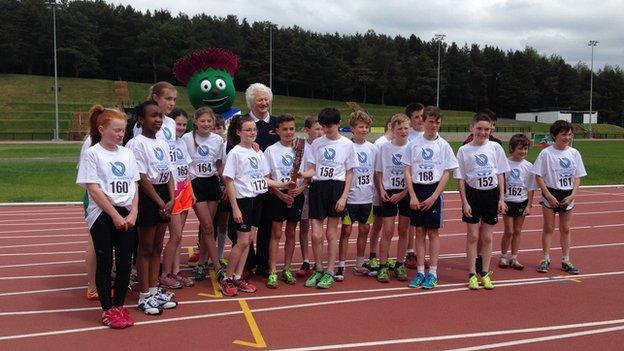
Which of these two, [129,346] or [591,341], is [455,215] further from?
[129,346]

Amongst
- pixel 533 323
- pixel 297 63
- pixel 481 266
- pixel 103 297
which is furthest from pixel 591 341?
pixel 297 63

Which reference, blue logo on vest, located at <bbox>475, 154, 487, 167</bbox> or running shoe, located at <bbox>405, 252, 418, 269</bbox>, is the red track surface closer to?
running shoe, located at <bbox>405, 252, 418, 269</bbox>

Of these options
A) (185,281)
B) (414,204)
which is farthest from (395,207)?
(185,281)

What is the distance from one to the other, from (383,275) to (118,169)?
2.99m

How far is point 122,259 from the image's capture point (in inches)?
179

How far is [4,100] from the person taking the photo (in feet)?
198

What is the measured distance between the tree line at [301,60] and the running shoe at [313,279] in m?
73.7

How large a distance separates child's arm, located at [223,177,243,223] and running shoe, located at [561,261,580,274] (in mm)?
3848

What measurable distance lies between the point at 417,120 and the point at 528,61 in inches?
3478

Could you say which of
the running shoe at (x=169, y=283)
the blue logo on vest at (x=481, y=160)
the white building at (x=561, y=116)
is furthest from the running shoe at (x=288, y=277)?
the white building at (x=561, y=116)

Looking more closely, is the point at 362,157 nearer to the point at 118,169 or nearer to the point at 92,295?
the point at 118,169

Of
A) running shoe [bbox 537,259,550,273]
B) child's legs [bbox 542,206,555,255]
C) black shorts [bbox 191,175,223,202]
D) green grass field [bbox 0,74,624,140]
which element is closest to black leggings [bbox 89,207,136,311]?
black shorts [bbox 191,175,223,202]

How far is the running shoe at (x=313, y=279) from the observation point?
5672mm

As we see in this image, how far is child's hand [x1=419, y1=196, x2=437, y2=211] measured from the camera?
18.6ft
